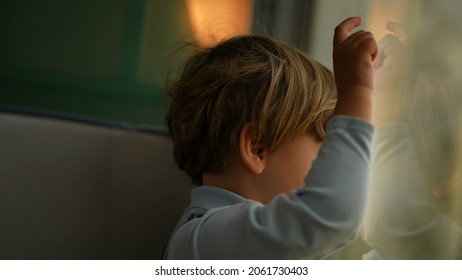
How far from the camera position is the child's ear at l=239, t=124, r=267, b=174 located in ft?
1.99

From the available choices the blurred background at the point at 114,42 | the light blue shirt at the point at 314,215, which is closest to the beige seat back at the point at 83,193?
the blurred background at the point at 114,42

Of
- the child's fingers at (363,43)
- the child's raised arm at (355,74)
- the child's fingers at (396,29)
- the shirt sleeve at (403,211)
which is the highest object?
the child's fingers at (396,29)

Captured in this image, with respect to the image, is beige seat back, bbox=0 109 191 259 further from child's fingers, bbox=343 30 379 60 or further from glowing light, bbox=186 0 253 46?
child's fingers, bbox=343 30 379 60

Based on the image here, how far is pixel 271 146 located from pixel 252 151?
0.02m

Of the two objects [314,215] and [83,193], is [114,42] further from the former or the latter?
[314,215]

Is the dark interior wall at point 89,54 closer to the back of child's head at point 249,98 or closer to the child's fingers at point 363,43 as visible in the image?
the back of child's head at point 249,98

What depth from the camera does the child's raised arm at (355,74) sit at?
A: 19.8 inches

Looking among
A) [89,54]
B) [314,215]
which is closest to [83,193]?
[89,54]

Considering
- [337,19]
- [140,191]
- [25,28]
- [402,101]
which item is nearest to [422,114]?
[402,101]

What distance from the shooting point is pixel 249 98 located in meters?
0.61

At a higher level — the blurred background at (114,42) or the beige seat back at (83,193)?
the blurred background at (114,42)

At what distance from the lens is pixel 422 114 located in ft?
2.07

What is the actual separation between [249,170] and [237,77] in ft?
0.30

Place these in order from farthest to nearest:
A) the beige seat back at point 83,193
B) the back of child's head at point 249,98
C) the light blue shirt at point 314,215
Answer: the beige seat back at point 83,193 → the back of child's head at point 249,98 → the light blue shirt at point 314,215
